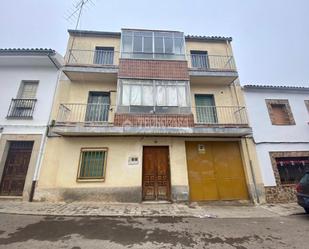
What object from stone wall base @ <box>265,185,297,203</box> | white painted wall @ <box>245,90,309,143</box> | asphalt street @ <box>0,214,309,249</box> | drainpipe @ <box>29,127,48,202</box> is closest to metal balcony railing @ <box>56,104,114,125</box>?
drainpipe @ <box>29,127,48,202</box>

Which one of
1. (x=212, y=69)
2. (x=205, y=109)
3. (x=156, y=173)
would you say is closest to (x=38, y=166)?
(x=156, y=173)

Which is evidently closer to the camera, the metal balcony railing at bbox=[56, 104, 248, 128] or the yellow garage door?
the metal balcony railing at bbox=[56, 104, 248, 128]

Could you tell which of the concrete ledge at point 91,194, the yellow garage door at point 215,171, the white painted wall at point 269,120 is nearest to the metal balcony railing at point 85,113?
the concrete ledge at point 91,194

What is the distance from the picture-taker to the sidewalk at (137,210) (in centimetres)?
578

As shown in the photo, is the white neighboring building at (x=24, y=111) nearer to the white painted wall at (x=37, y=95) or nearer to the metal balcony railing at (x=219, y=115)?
the white painted wall at (x=37, y=95)

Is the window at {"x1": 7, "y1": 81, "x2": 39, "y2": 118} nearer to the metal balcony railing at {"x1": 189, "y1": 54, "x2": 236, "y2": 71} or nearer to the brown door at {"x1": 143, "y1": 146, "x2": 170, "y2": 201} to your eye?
the brown door at {"x1": 143, "y1": 146, "x2": 170, "y2": 201}

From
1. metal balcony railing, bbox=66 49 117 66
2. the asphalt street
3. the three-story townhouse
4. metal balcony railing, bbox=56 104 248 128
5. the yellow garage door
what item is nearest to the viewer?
the asphalt street

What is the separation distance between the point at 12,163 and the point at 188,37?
12322mm

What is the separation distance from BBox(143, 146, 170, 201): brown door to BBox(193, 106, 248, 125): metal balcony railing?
2.73 m

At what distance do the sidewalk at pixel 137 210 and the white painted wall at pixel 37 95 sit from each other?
11.2 ft

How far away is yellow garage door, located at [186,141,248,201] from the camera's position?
26.2 feet

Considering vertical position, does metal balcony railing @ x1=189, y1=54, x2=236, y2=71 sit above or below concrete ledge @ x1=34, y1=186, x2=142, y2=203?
above

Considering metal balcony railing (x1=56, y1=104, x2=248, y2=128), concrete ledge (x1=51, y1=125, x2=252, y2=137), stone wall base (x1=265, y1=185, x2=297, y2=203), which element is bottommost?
stone wall base (x1=265, y1=185, x2=297, y2=203)

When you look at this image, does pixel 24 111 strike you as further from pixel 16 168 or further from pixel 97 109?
pixel 97 109
